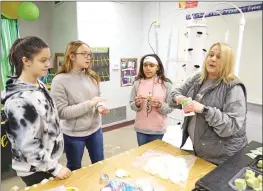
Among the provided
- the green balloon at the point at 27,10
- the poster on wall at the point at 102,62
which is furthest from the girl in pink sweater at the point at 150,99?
the green balloon at the point at 27,10

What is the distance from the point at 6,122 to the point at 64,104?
1.10 feet

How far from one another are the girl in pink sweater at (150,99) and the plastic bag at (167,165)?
0.81 ft

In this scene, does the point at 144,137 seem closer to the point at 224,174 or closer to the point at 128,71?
the point at 128,71

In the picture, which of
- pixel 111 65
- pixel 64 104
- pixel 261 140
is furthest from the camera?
pixel 111 65

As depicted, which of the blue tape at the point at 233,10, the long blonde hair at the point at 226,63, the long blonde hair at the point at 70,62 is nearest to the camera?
the blue tape at the point at 233,10

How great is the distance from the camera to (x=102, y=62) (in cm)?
93

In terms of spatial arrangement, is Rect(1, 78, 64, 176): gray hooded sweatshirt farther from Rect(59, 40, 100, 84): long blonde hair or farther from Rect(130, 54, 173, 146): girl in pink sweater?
Rect(130, 54, 173, 146): girl in pink sweater

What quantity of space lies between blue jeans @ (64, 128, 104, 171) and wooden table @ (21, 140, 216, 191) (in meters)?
0.20

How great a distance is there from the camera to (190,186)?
0.62m

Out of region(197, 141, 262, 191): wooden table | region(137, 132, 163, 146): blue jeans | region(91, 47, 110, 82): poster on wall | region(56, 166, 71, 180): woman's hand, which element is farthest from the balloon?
region(137, 132, 163, 146): blue jeans

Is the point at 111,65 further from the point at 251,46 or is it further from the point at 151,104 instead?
the point at 251,46

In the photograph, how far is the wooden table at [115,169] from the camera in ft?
2.00

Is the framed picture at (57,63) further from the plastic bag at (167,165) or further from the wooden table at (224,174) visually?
the wooden table at (224,174)

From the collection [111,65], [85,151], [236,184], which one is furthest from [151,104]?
[236,184]
